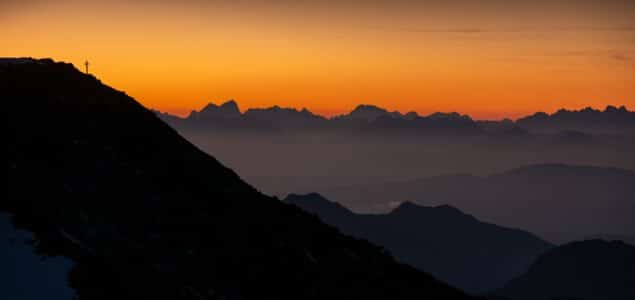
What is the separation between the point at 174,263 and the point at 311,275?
774cm

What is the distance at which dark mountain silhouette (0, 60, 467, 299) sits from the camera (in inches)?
1227

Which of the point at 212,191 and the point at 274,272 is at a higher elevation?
the point at 212,191

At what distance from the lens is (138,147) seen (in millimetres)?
46188

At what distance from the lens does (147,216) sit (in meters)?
38.1

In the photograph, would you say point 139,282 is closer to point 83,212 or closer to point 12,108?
point 83,212

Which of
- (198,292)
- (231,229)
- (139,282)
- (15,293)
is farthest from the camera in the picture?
(231,229)

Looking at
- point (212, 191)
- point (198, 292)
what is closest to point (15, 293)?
point (198, 292)

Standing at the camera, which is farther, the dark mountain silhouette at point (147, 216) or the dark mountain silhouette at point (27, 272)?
the dark mountain silhouette at point (147, 216)

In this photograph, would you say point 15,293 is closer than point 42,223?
Yes

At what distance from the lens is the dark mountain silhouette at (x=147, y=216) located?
102ft

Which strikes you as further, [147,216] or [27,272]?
[147,216]

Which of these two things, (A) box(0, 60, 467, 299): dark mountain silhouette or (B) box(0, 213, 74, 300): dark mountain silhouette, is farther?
(A) box(0, 60, 467, 299): dark mountain silhouette

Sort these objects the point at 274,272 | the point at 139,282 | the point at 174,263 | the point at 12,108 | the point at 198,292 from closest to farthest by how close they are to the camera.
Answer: the point at 139,282 → the point at 198,292 → the point at 174,263 → the point at 274,272 → the point at 12,108

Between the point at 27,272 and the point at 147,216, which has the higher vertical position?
the point at 147,216
